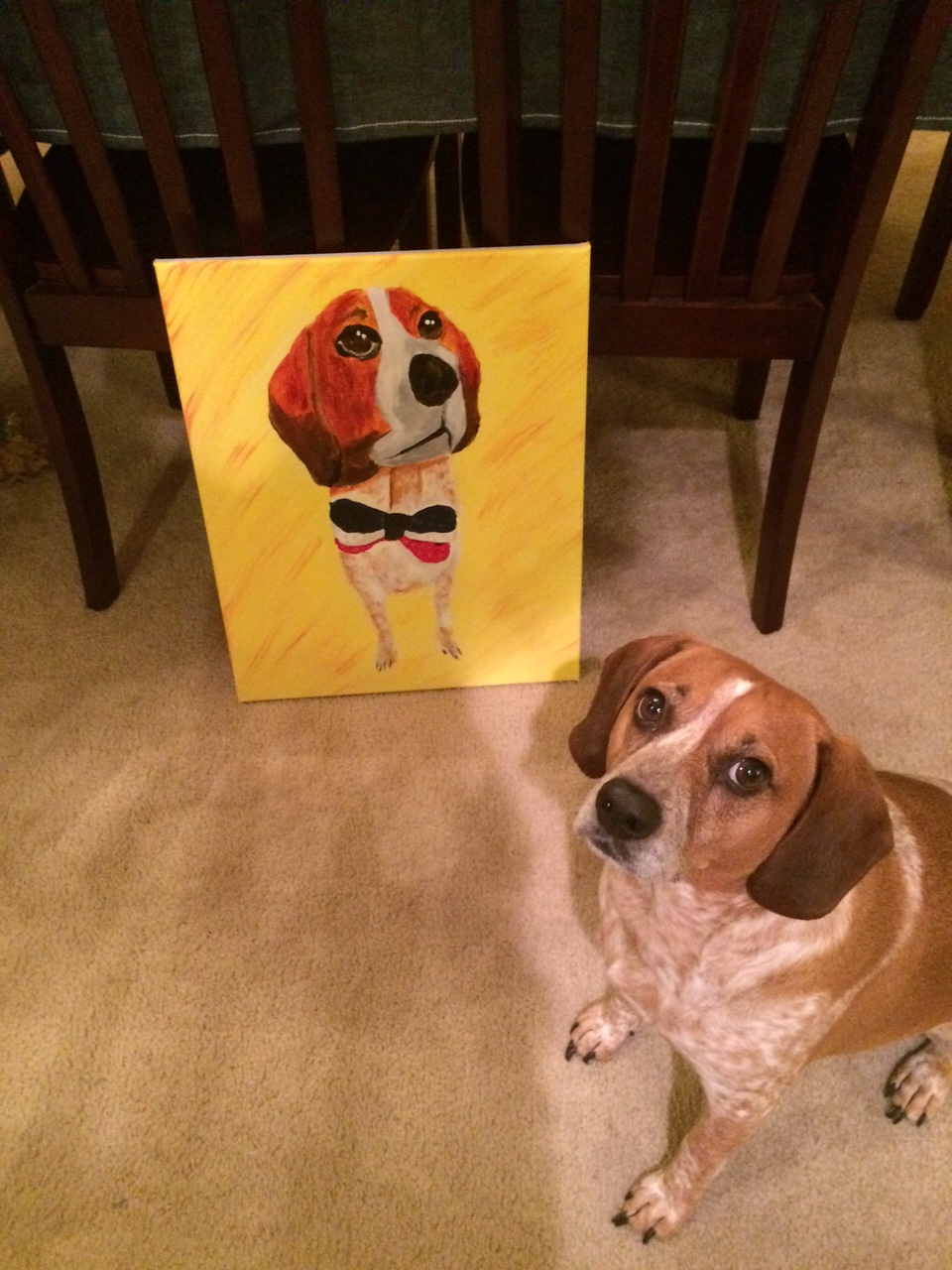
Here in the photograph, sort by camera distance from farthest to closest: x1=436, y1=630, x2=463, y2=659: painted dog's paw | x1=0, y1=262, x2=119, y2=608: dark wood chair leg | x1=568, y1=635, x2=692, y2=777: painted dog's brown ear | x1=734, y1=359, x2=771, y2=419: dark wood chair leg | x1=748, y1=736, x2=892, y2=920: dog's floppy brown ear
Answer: x1=734, y1=359, x2=771, y2=419: dark wood chair leg → x1=436, y1=630, x2=463, y2=659: painted dog's paw → x1=0, y1=262, x2=119, y2=608: dark wood chair leg → x1=568, y1=635, x2=692, y2=777: painted dog's brown ear → x1=748, y1=736, x2=892, y2=920: dog's floppy brown ear

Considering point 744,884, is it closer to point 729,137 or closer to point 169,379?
point 729,137

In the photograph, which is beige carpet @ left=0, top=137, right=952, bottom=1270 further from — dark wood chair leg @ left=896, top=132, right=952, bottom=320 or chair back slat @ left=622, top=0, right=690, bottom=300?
chair back slat @ left=622, top=0, right=690, bottom=300

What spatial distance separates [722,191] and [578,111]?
197 millimetres

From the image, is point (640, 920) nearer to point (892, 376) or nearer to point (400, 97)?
point (400, 97)

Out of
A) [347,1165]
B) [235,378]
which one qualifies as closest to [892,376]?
[235,378]

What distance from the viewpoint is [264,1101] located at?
1.19 metres

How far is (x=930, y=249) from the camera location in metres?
2.08

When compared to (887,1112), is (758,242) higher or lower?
higher

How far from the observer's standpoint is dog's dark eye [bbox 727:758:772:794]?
34.5 inches

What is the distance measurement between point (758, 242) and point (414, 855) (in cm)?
91

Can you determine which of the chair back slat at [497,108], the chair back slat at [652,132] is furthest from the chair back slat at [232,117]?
the chair back slat at [652,132]

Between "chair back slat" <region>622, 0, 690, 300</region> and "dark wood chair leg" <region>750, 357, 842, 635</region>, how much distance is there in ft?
0.87

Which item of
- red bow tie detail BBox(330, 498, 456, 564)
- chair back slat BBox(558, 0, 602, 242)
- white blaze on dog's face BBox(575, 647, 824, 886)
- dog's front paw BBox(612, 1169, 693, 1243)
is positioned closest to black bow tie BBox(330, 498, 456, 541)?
red bow tie detail BBox(330, 498, 456, 564)

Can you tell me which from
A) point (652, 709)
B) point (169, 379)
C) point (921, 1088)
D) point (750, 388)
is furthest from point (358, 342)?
point (921, 1088)
